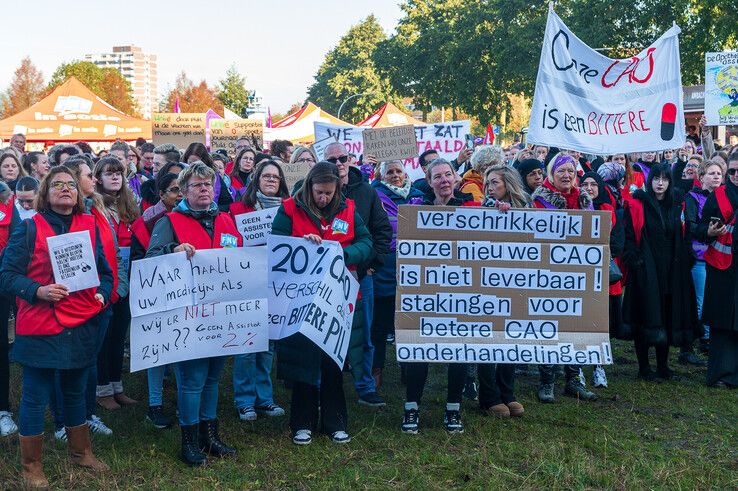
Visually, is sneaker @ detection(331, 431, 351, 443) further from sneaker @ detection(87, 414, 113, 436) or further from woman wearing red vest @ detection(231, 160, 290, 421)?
sneaker @ detection(87, 414, 113, 436)

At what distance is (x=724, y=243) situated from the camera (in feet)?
26.4

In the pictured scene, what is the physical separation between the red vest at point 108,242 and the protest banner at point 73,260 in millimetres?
290

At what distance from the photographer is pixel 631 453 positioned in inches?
232

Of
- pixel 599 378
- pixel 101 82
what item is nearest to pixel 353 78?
pixel 101 82

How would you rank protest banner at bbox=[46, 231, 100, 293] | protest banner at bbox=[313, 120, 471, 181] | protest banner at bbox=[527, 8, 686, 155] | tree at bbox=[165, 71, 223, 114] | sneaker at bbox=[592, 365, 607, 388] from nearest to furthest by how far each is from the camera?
protest banner at bbox=[46, 231, 100, 293], sneaker at bbox=[592, 365, 607, 388], protest banner at bbox=[527, 8, 686, 155], protest banner at bbox=[313, 120, 471, 181], tree at bbox=[165, 71, 223, 114]

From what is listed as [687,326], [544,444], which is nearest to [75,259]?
[544,444]

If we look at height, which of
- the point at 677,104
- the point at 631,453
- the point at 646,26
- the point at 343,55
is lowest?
the point at 631,453

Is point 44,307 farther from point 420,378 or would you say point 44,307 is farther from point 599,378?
point 599,378

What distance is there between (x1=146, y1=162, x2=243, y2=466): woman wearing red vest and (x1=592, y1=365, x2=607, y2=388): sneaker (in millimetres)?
3513

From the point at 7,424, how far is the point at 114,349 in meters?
1.08

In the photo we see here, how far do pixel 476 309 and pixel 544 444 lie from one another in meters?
1.07

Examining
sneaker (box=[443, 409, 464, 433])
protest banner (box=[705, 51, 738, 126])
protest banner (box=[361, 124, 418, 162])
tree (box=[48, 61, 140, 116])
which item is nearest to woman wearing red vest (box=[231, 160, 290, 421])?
sneaker (box=[443, 409, 464, 433])

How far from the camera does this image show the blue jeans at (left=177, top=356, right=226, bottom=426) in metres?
5.67

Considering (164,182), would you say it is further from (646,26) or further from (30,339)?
(646,26)
